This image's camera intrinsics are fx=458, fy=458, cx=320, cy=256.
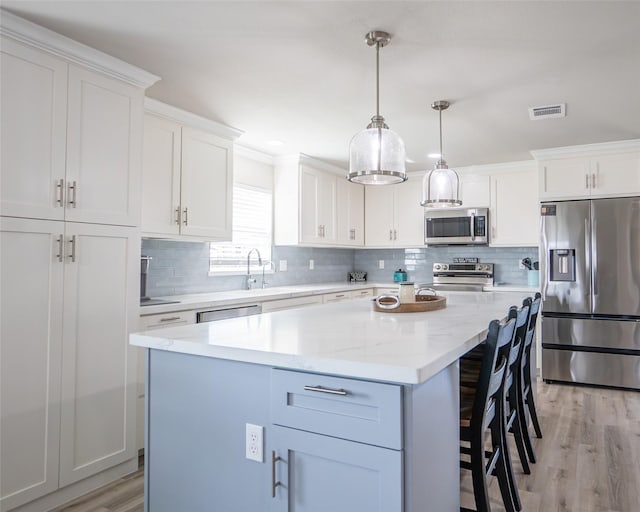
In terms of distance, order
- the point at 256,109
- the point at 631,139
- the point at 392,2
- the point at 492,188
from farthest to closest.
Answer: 1. the point at 492,188
2. the point at 631,139
3. the point at 256,109
4. the point at 392,2

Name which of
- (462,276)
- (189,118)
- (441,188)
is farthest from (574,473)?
(189,118)

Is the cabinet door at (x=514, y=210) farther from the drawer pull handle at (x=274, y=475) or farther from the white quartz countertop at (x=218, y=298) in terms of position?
the drawer pull handle at (x=274, y=475)

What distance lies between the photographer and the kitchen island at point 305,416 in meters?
1.23

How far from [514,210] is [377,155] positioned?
3.48 meters

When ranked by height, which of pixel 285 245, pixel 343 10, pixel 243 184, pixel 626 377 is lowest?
pixel 626 377

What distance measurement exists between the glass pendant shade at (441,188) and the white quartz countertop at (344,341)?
850 mm

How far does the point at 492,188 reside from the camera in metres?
5.17

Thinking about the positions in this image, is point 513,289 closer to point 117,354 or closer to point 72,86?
point 117,354

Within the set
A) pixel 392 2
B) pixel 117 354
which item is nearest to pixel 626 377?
pixel 392 2

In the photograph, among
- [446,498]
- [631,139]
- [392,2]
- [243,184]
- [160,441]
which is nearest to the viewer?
[446,498]

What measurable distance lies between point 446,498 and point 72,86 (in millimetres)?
2496

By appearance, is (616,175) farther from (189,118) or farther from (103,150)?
(103,150)

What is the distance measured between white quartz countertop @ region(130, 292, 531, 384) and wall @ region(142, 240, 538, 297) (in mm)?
1636

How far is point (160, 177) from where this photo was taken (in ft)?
10.4
